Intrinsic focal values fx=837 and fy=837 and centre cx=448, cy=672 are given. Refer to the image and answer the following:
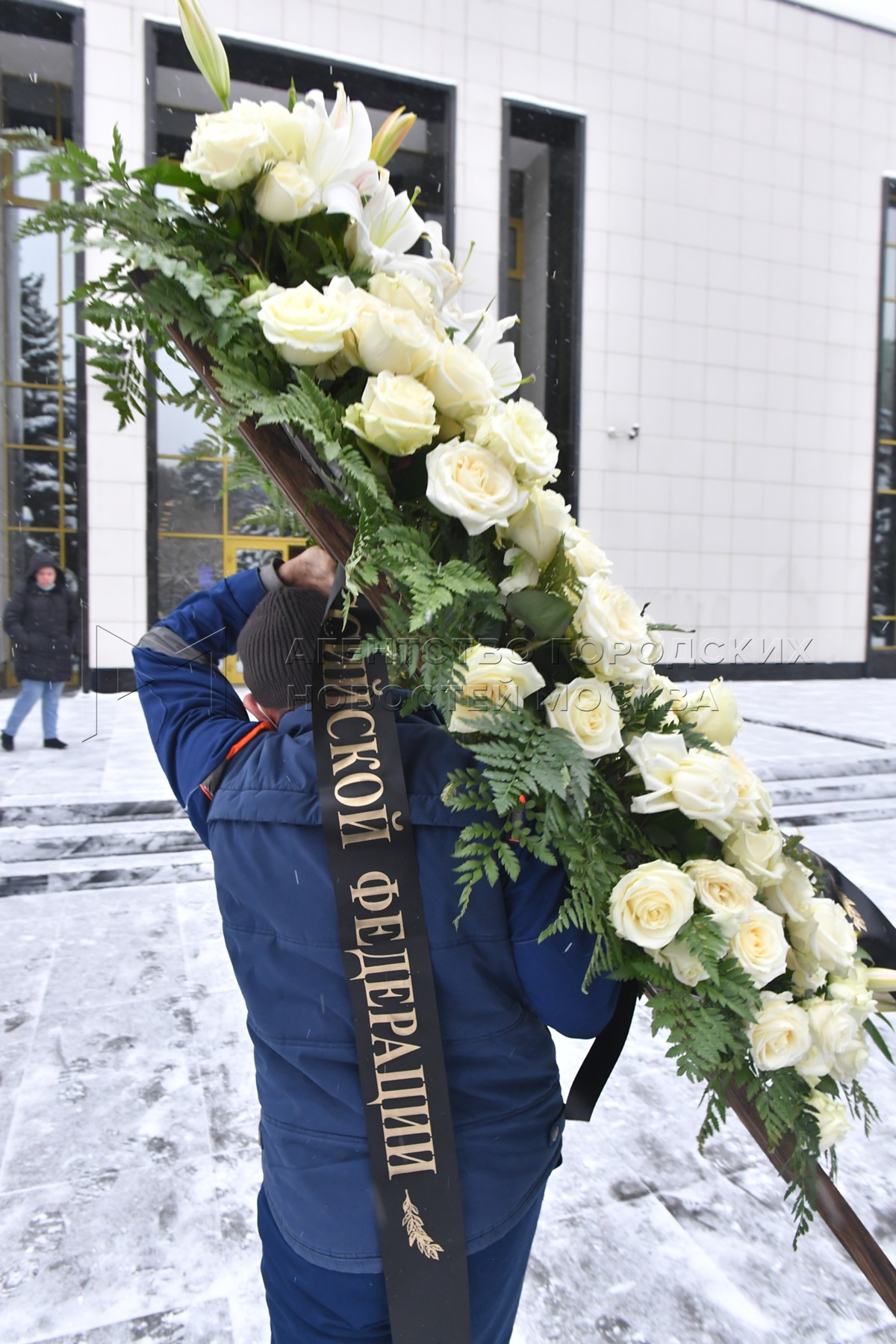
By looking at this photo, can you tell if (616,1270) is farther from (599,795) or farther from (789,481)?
(789,481)

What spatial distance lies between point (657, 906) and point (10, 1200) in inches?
92.4

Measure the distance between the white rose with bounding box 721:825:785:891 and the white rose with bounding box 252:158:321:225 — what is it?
980 millimetres

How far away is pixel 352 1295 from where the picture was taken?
1136mm

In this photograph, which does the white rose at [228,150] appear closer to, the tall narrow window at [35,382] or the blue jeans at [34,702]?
the blue jeans at [34,702]

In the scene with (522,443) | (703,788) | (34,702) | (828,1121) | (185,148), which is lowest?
(34,702)

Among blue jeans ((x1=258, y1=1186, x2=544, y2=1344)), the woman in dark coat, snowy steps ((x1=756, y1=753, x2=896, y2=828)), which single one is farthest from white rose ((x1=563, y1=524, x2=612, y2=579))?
the woman in dark coat

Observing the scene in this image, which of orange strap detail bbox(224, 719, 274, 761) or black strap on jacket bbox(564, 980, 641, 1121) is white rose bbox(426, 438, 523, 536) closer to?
orange strap detail bbox(224, 719, 274, 761)

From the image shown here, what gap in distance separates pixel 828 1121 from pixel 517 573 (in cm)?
86

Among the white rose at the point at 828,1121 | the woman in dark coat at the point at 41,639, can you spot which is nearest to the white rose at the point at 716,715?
the white rose at the point at 828,1121

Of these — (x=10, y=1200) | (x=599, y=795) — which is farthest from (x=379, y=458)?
(x=10, y=1200)

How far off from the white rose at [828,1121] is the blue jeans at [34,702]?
8050mm

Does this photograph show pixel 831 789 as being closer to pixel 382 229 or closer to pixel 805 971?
pixel 805 971

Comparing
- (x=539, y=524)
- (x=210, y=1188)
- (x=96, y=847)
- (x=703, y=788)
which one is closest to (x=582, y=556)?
(x=539, y=524)

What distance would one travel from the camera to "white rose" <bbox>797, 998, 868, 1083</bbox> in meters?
1.12
